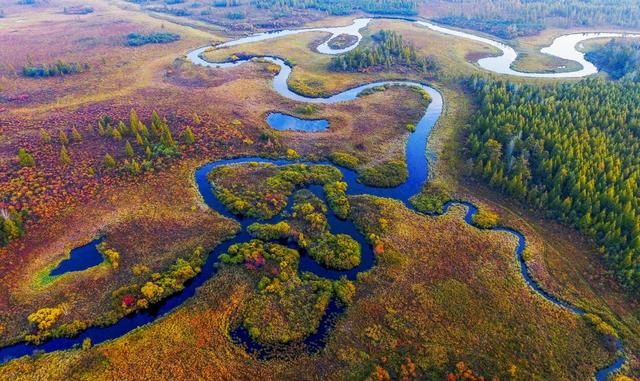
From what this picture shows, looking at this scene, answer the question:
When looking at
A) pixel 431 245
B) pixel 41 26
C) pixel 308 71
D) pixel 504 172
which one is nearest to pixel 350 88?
pixel 308 71

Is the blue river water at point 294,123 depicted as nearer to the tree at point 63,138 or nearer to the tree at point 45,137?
the tree at point 63,138

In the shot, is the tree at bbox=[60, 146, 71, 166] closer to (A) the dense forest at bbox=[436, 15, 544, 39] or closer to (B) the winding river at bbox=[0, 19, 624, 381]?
(B) the winding river at bbox=[0, 19, 624, 381]

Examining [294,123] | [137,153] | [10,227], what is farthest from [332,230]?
[10,227]

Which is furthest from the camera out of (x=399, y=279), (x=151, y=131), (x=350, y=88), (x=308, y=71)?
(x=308, y=71)

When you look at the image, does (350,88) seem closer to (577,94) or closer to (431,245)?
(577,94)

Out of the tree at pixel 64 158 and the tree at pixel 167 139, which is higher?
the tree at pixel 167 139

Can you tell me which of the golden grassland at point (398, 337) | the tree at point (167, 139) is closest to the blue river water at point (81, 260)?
the golden grassland at point (398, 337)
